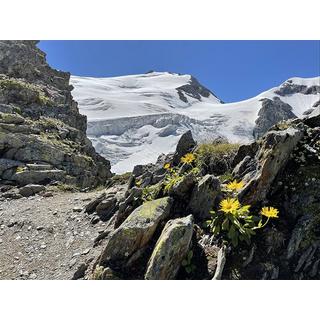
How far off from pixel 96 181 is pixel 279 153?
9490 mm

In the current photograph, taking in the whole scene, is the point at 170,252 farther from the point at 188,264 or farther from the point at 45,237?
the point at 45,237

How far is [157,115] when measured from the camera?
6544 cm

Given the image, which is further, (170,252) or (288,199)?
(288,199)

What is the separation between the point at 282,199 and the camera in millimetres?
4730

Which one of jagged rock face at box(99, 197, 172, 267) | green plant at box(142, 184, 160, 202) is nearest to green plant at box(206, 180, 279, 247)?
jagged rock face at box(99, 197, 172, 267)

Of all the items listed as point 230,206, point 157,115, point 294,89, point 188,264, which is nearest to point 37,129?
point 230,206

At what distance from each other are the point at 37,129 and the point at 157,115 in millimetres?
52533

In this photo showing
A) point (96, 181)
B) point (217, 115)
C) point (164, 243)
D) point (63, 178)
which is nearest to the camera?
point (164, 243)

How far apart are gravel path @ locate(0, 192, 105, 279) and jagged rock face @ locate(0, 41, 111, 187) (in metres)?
2.46

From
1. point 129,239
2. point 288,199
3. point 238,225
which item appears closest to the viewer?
point 238,225

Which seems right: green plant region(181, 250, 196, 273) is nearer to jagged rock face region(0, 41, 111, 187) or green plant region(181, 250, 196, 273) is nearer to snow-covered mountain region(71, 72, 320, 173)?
jagged rock face region(0, 41, 111, 187)

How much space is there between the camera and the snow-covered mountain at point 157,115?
49.9 meters

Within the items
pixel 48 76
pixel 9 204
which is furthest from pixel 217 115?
pixel 9 204
